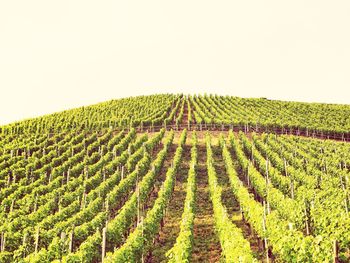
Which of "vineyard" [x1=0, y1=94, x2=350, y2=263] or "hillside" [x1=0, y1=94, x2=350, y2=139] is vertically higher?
"hillside" [x1=0, y1=94, x2=350, y2=139]

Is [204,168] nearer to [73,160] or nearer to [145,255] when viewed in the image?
[73,160]

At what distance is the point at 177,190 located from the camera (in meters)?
29.6

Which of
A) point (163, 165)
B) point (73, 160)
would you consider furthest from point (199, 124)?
point (73, 160)

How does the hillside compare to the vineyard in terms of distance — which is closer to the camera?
the vineyard

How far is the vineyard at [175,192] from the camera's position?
15945 millimetres

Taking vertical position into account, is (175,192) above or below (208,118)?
below

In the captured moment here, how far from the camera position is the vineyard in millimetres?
15945

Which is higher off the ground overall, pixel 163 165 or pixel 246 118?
pixel 246 118

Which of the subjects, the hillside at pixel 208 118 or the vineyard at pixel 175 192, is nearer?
the vineyard at pixel 175 192

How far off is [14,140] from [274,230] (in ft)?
126

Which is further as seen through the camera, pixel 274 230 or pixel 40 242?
pixel 40 242

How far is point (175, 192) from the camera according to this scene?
29.2 m

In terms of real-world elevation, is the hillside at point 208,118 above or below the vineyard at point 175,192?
above

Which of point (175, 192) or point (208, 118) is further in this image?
point (208, 118)
